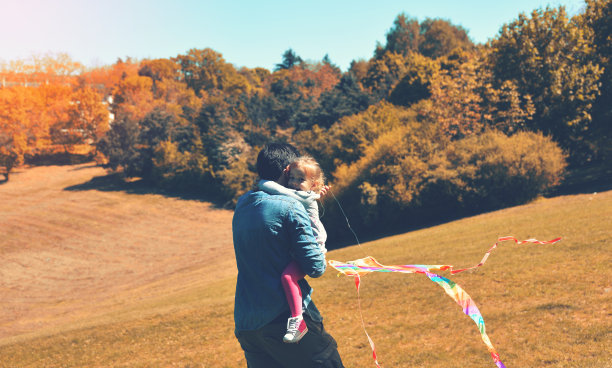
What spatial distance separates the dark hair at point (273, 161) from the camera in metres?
3.58

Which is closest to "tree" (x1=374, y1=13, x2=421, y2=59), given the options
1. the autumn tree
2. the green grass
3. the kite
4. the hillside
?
the autumn tree

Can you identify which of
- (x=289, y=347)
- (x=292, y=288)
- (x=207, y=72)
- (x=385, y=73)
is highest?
(x=207, y=72)

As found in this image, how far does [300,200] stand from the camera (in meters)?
3.46

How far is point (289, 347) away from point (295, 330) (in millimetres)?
184

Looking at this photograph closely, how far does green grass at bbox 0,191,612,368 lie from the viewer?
704 centimetres

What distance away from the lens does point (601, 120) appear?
1287 inches

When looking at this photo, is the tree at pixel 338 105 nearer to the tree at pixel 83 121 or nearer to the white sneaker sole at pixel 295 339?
the tree at pixel 83 121

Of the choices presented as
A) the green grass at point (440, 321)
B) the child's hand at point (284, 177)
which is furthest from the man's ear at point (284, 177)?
the green grass at point (440, 321)

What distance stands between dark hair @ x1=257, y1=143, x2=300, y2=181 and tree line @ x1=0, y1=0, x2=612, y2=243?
1118 inches

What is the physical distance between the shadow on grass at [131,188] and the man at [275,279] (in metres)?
57.5

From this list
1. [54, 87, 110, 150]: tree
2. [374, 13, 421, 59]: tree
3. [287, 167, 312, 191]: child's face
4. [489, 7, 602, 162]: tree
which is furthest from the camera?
[374, 13, 421, 59]: tree

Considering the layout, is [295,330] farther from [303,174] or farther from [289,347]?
[303,174]

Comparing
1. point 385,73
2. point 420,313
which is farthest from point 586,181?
point 385,73

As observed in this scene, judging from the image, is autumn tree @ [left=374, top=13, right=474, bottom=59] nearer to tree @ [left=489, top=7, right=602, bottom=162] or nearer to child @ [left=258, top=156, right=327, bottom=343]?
tree @ [left=489, top=7, right=602, bottom=162]
